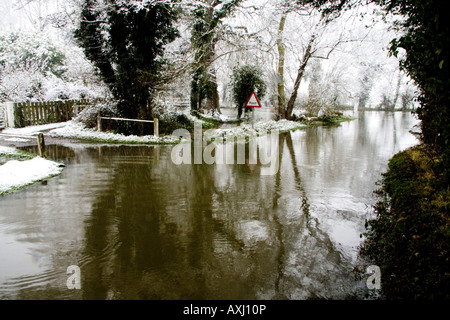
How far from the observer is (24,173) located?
8.02 meters

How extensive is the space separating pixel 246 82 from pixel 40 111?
14.9 m

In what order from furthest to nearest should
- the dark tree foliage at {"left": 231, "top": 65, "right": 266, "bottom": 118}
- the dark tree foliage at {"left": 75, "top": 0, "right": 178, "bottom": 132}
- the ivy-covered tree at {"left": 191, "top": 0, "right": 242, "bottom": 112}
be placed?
1. the dark tree foliage at {"left": 231, "top": 65, "right": 266, "bottom": 118}
2. the ivy-covered tree at {"left": 191, "top": 0, "right": 242, "bottom": 112}
3. the dark tree foliage at {"left": 75, "top": 0, "right": 178, "bottom": 132}

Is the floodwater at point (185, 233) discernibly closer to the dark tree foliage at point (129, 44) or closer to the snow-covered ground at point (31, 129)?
the dark tree foliage at point (129, 44)

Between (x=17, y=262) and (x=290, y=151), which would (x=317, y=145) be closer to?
(x=290, y=151)

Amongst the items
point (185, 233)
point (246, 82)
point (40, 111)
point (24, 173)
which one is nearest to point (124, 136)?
point (24, 173)

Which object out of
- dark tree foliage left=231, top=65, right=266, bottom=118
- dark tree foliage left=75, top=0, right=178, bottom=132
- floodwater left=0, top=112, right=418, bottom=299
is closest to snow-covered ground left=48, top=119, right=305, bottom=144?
dark tree foliage left=75, top=0, right=178, bottom=132

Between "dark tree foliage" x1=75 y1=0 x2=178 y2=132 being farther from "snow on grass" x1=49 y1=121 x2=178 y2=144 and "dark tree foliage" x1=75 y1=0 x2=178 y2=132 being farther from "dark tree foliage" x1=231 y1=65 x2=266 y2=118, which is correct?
"dark tree foliage" x1=231 y1=65 x2=266 y2=118

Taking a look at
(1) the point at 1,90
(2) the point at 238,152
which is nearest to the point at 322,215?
(2) the point at 238,152

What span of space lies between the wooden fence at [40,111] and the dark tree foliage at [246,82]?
37.5ft

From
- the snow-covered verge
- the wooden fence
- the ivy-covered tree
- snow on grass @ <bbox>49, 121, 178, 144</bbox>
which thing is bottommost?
the snow-covered verge

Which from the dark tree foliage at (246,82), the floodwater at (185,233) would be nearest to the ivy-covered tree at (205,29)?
the dark tree foliage at (246,82)

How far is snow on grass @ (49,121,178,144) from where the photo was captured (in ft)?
46.5

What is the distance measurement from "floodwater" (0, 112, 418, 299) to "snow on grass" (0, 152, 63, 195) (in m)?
0.34

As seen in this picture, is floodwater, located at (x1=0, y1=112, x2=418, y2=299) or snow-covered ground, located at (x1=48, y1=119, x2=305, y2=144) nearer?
floodwater, located at (x1=0, y1=112, x2=418, y2=299)
